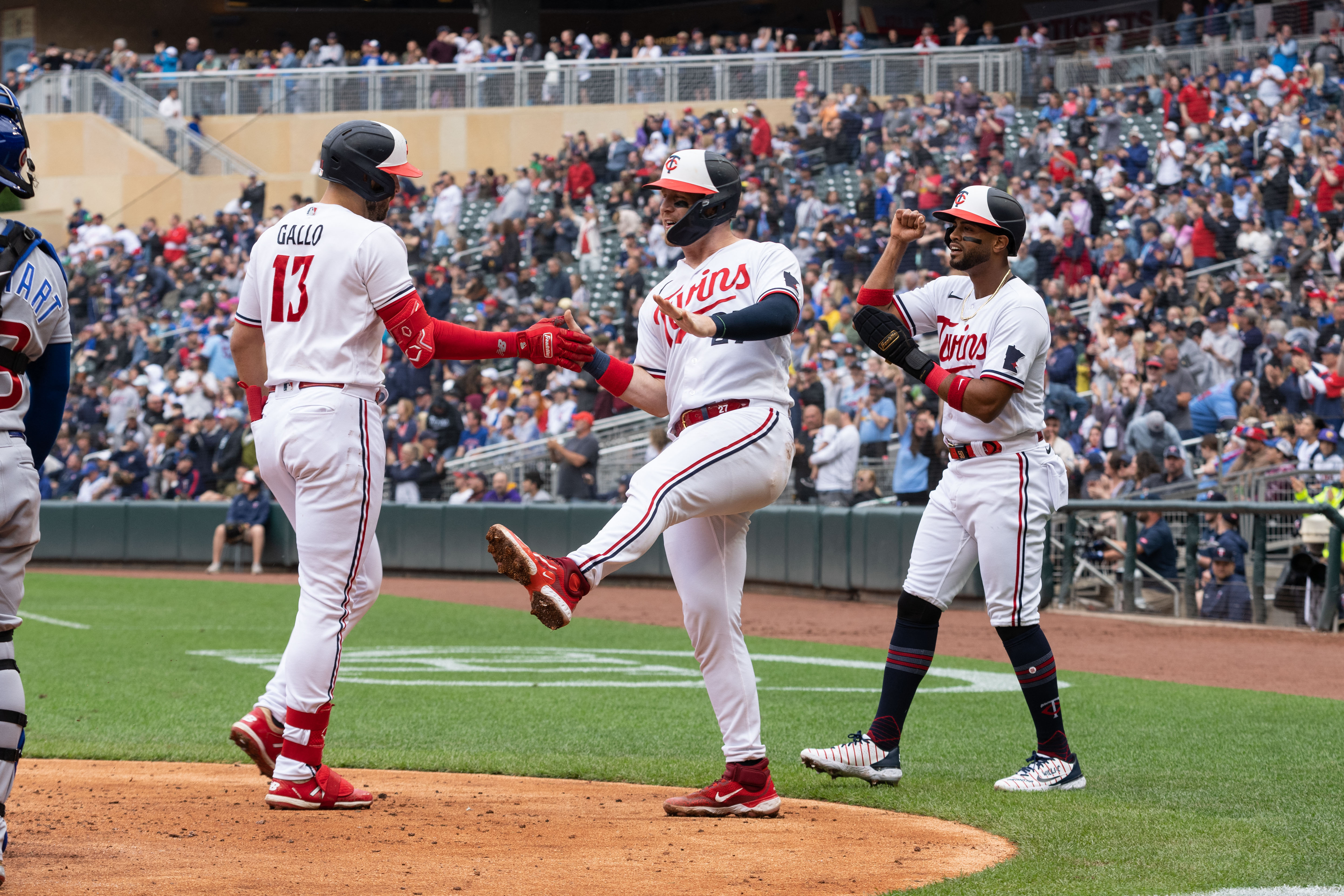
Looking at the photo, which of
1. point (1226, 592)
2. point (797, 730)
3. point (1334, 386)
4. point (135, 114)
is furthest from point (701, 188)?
point (135, 114)

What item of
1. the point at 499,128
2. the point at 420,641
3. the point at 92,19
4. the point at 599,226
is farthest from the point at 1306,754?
the point at 92,19

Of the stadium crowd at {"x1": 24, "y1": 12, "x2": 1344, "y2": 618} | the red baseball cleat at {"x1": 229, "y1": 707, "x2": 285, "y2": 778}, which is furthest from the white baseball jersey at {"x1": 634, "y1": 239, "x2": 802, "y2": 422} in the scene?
the stadium crowd at {"x1": 24, "y1": 12, "x2": 1344, "y2": 618}

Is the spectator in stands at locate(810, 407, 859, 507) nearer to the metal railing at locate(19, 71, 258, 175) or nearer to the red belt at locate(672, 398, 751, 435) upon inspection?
the red belt at locate(672, 398, 751, 435)

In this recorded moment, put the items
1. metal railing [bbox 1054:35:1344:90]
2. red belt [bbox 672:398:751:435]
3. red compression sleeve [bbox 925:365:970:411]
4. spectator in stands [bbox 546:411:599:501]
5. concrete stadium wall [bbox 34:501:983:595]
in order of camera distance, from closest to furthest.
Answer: red belt [bbox 672:398:751:435] < red compression sleeve [bbox 925:365:970:411] < concrete stadium wall [bbox 34:501:983:595] < spectator in stands [bbox 546:411:599:501] < metal railing [bbox 1054:35:1344:90]

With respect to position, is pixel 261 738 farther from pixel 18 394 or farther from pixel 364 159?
pixel 364 159

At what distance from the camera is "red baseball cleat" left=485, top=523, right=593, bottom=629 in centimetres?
409

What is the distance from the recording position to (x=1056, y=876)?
405 centimetres

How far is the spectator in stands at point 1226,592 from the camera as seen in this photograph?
12.3 meters

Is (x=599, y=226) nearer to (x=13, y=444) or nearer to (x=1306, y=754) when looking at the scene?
(x=1306, y=754)

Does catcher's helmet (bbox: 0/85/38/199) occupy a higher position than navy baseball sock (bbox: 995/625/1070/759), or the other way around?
catcher's helmet (bbox: 0/85/38/199)

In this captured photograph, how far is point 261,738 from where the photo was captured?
5043 millimetres

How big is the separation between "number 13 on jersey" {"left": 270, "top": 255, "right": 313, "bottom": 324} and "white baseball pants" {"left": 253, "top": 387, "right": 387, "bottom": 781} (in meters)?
0.26

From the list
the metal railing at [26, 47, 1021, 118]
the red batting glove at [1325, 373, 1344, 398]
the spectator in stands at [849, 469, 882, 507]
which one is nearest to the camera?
the red batting glove at [1325, 373, 1344, 398]

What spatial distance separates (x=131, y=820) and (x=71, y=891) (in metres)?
1.08
